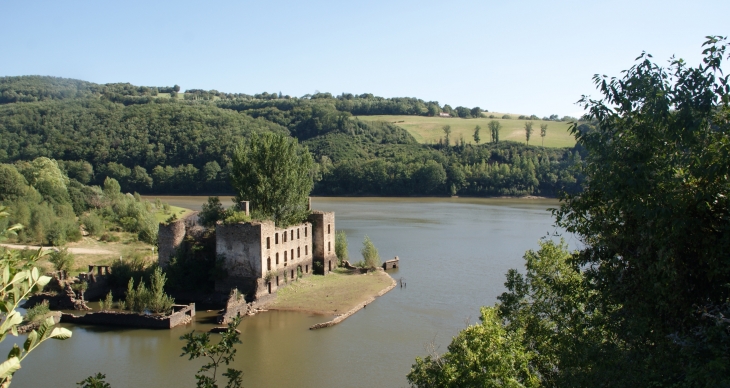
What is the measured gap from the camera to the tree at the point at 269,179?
1582 inches

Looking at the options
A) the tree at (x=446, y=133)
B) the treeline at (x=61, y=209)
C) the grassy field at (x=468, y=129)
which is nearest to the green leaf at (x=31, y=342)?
the treeline at (x=61, y=209)

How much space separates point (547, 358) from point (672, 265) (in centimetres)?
638

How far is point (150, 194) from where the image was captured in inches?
4328

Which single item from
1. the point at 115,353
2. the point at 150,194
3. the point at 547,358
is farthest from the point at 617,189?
the point at 150,194

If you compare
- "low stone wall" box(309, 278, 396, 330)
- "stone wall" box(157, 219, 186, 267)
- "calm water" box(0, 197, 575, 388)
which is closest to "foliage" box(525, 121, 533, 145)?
"calm water" box(0, 197, 575, 388)

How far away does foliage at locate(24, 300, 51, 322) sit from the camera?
3042cm

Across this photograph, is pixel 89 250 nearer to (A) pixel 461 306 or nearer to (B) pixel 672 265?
(A) pixel 461 306

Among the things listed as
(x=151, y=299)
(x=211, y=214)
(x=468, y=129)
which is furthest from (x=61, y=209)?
(x=468, y=129)

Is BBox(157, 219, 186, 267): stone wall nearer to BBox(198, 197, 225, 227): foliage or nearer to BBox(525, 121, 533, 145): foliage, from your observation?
BBox(198, 197, 225, 227): foliage

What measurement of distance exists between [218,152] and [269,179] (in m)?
79.7

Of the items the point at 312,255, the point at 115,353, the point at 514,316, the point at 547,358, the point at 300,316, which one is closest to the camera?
the point at 547,358

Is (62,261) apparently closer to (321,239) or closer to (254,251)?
(254,251)

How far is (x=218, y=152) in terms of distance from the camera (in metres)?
116

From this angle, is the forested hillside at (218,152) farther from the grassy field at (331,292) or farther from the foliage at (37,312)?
the foliage at (37,312)
